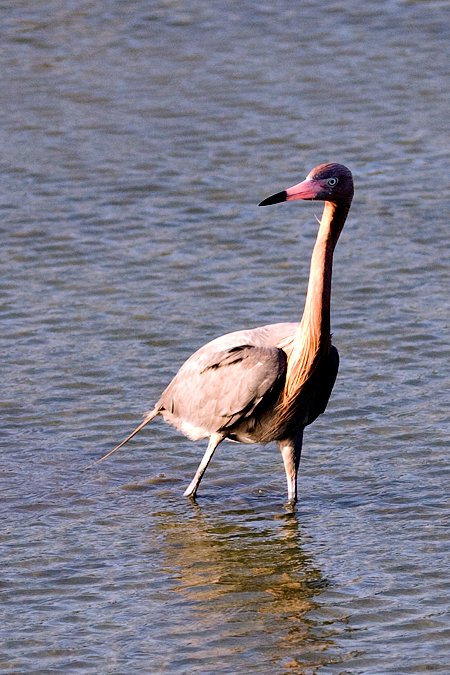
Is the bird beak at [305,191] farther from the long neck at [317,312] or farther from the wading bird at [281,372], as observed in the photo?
the long neck at [317,312]

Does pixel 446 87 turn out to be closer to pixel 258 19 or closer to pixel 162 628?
pixel 258 19

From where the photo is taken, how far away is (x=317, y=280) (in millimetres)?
7254

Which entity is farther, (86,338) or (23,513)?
(86,338)

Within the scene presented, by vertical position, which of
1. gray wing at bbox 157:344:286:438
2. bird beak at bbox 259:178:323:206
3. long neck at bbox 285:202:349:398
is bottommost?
gray wing at bbox 157:344:286:438

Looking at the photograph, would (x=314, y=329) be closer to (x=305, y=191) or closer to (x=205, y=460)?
(x=305, y=191)

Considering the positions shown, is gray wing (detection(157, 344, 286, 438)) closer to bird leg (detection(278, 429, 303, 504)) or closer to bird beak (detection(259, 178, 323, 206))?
bird leg (detection(278, 429, 303, 504))

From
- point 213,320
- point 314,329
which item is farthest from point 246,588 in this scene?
point 213,320

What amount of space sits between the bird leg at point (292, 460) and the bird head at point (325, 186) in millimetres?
1438

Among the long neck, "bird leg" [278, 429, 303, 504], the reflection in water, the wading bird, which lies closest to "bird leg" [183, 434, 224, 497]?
the wading bird

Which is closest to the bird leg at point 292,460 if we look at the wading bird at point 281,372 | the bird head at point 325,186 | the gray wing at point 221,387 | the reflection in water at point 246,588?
the wading bird at point 281,372

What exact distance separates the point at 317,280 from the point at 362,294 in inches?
135

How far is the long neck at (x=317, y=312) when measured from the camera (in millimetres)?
7191

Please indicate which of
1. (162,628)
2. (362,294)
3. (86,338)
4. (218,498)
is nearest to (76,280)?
(86,338)

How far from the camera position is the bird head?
7012mm
